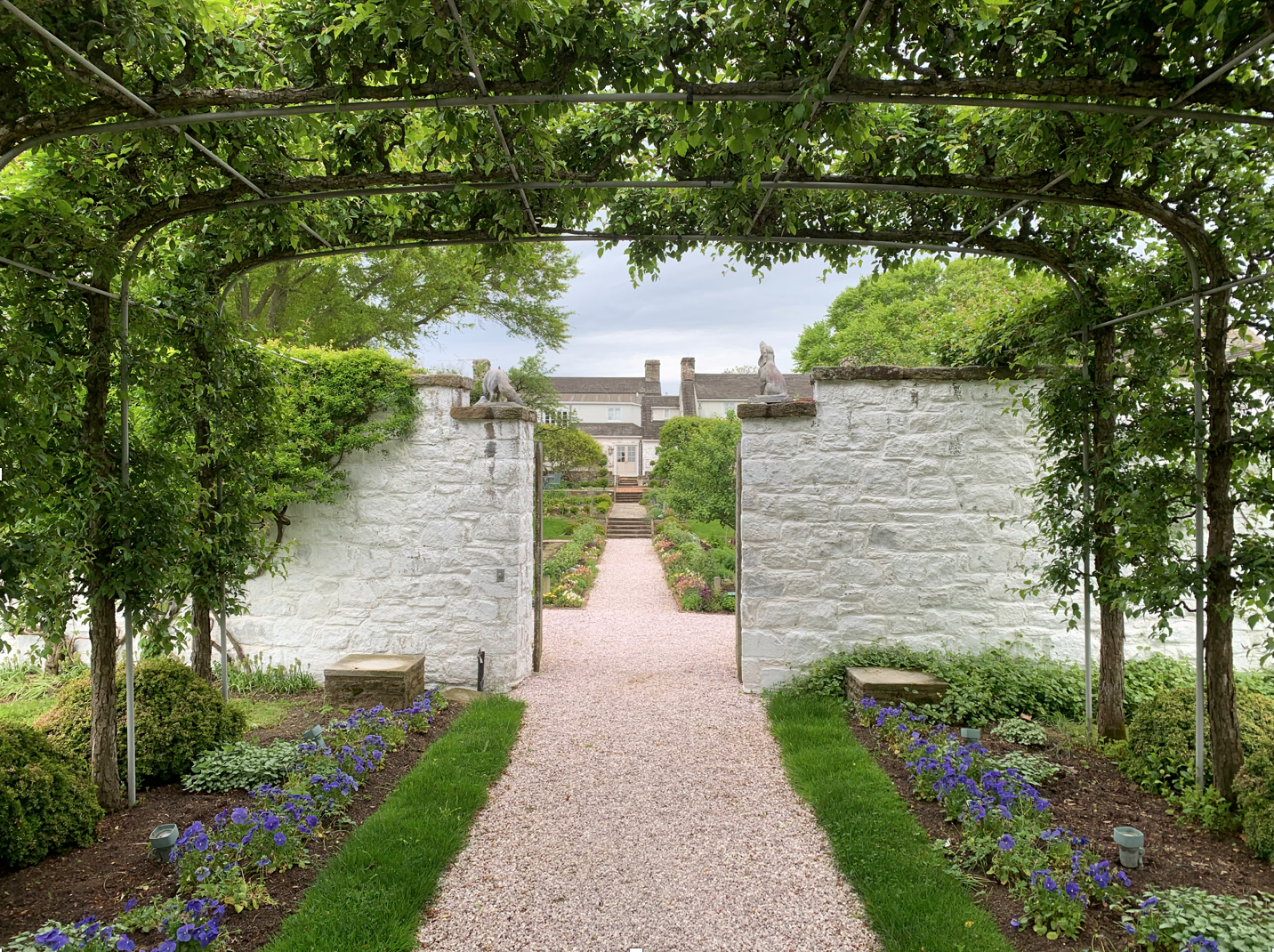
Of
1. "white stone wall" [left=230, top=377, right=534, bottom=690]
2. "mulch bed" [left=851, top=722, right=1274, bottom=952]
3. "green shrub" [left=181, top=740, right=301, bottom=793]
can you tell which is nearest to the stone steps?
"white stone wall" [left=230, top=377, right=534, bottom=690]

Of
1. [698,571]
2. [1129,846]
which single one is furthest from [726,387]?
[1129,846]

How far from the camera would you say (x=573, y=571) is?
12523 millimetres

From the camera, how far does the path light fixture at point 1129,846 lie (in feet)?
9.85

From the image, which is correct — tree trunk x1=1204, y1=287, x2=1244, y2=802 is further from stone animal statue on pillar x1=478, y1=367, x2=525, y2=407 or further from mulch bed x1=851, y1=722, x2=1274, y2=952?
stone animal statue on pillar x1=478, y1=367, x2=525, y2=407

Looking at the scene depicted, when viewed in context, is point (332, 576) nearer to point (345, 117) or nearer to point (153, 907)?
point (153, 907)

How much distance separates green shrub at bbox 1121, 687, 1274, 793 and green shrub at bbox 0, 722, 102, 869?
5.60 metres

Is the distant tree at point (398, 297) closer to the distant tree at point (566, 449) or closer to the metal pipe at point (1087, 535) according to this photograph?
the distant tree at point (566, 449)

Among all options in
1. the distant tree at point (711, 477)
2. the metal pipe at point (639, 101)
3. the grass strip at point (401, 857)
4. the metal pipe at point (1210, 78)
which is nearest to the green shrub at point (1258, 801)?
the metal pipe at point (639, 101)

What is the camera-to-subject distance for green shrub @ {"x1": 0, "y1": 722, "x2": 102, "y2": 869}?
9.70ft

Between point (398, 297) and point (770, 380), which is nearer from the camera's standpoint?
point (770, 380)

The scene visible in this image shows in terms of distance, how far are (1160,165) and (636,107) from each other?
284 cm

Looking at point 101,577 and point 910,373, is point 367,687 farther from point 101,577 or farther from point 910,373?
point 910,373

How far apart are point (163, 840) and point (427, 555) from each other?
308cm

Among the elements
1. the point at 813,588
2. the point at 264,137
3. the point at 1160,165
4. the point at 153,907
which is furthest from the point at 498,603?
the point at 1160,165
